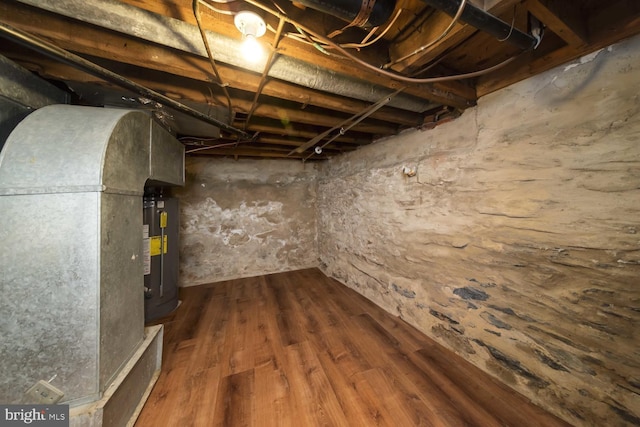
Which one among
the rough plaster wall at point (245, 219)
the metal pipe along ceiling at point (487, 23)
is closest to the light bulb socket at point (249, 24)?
the metal pipe along ceiling at point (487, 23)

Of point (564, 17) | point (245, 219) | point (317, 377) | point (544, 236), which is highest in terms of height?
point (564, 17)

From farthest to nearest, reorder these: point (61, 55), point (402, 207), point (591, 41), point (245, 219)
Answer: point (245, 219), point (402, 207), point (591, 41), point (61, 55)

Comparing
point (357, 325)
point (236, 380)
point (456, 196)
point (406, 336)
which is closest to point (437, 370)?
point (406, 336)

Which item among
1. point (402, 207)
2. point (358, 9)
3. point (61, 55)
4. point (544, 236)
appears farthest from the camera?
point (402, 207)

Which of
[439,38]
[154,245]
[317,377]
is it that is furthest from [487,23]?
[154,245]

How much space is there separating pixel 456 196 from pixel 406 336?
132 centimetres

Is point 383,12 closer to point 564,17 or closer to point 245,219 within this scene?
point 564,17

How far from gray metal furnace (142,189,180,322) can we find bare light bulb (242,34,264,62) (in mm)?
1835

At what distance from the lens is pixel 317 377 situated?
1.46 meters

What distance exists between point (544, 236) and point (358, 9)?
59.9 inches

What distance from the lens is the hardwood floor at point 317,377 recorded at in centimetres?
120

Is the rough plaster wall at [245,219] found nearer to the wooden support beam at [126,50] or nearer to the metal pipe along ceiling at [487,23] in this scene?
the wooden support beam at [126,50]

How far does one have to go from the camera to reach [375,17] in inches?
33.0

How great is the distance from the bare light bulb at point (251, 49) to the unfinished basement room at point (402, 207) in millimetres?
20
